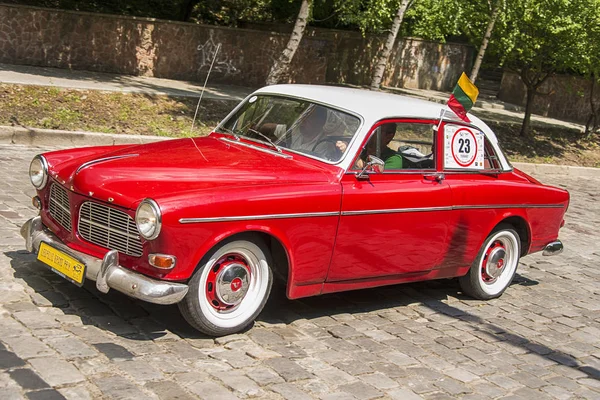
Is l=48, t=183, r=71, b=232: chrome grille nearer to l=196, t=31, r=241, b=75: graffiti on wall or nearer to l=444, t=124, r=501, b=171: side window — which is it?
l=444, t=124, r=501, b=171: side window

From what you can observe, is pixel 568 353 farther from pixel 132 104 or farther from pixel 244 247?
pixel 132 104

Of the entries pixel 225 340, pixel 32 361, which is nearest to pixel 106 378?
pixel 32 361

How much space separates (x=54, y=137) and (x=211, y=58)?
427 inches

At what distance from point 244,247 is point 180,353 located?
86 centimetres

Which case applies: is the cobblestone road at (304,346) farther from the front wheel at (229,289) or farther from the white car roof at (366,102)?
the white car roof at (366,102)

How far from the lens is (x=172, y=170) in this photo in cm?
605

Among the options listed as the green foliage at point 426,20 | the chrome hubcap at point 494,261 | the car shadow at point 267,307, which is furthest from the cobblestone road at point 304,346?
the green foliage at point 426,20

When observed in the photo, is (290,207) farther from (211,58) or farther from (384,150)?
(211,58)

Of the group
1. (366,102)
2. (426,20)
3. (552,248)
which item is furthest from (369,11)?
(366,102)

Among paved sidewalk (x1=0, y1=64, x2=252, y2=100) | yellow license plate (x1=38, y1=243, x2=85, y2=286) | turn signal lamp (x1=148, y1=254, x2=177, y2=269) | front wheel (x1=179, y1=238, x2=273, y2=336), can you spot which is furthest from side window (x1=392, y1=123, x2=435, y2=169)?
paved sidewalk (x1=0, y1=64, x2=252, y2=100)

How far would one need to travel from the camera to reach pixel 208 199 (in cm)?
562

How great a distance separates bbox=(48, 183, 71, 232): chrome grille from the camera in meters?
6.15

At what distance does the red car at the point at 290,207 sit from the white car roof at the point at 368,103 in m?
0.02

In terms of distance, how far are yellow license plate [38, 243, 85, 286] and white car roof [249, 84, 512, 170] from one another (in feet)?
8.08
